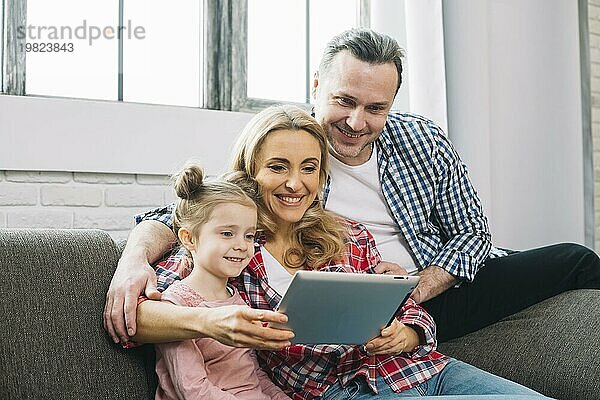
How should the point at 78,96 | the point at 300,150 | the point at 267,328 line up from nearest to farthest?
the point at 267,328 < the point at 300,150 < the point at 78,96

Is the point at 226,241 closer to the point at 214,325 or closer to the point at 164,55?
the point at 214,325

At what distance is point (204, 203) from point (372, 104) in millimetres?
629

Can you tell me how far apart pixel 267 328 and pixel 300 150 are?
0.45m

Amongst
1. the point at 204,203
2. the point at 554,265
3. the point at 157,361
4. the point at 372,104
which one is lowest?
the point at 157,361

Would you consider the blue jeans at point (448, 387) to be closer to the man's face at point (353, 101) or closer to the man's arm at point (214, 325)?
the man's arm at point (214, 325)

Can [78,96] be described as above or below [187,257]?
above

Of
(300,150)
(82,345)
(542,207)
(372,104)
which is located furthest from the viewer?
(542,207)

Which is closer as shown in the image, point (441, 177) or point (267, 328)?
point (267, 328)

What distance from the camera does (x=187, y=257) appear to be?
1.84 m

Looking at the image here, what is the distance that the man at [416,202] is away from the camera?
7.27 feet

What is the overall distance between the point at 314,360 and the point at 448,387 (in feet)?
0.93

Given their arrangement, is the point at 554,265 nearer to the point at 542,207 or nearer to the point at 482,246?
the point at 482,246

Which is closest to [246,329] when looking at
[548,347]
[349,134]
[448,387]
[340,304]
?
[340,304]

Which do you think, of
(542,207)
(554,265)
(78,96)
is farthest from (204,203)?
(542,207)
